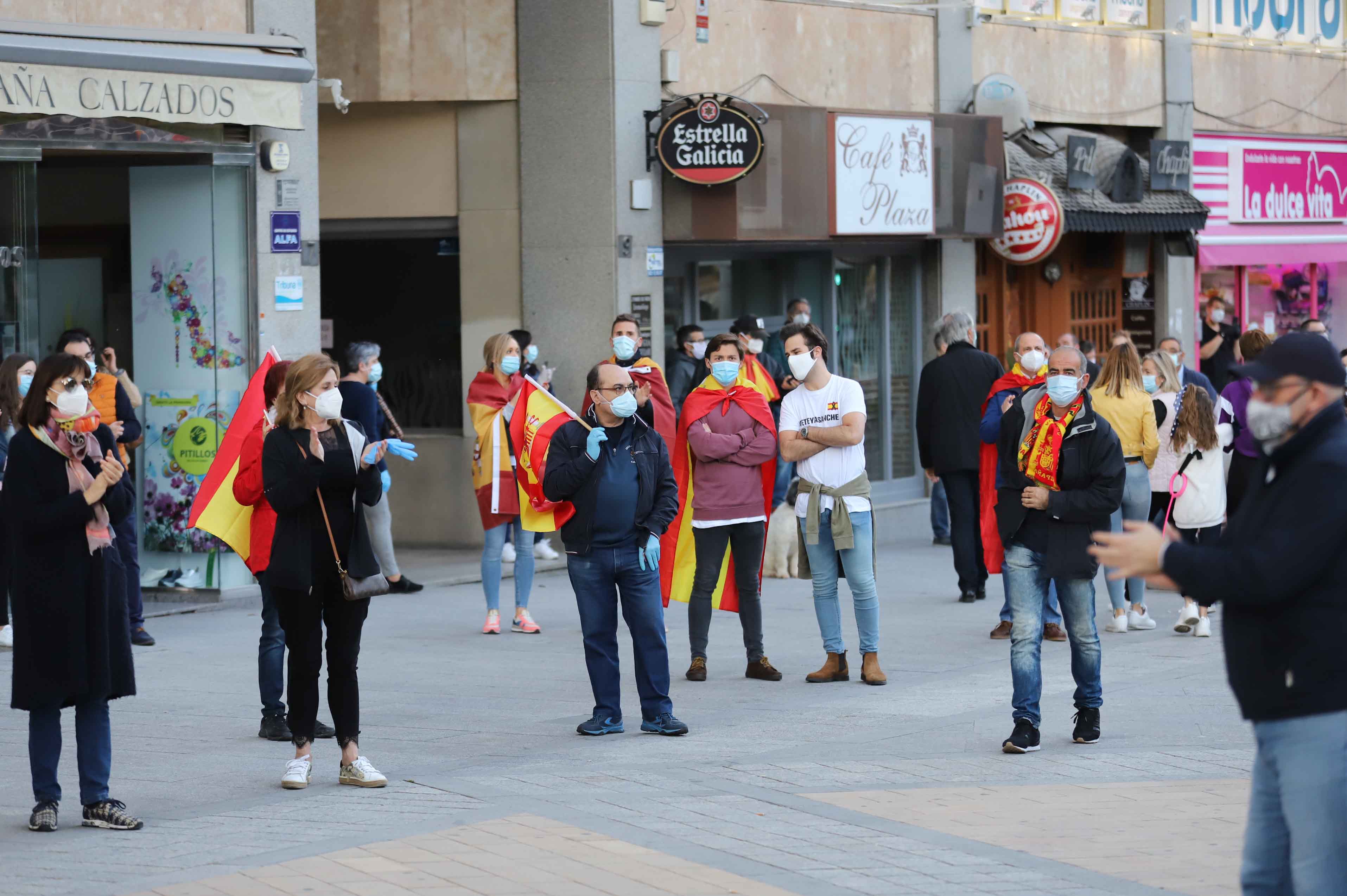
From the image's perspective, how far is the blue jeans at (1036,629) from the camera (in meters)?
8.18

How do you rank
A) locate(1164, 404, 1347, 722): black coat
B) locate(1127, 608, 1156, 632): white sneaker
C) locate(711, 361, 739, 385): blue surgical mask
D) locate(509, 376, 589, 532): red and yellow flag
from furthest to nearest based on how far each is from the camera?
locate(1127, 608, 1156, 632): white sneaker < locate(711, 361, 739, 385): blue surgical mask < locate(509, 376, 589, 532): red and yellow flag < locate(1164, 404, 1347, 722): black coat

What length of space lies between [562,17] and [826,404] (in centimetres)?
655

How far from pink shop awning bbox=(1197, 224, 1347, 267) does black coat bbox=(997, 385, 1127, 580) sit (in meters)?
14.3

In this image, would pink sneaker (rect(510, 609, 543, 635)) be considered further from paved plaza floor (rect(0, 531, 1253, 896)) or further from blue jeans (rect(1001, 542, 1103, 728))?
blue jeans (rect(1001, 542, 1103, 728))

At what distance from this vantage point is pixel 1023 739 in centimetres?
816

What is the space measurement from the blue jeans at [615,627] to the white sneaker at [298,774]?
1.54 m

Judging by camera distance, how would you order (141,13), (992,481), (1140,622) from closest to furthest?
(992,481)
(1140,622)
(141,13)

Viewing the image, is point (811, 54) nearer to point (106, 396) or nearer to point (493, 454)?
point (493, 454)

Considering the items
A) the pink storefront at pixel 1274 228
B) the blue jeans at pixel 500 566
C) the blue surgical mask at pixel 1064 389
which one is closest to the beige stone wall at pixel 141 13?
the blue jeans at pixel 500 566

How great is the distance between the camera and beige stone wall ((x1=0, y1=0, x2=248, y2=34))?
1187 centimetres

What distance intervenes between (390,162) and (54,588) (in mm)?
9694

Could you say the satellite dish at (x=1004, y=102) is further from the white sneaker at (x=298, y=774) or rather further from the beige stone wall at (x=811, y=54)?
the white sneaker at (x=298, y=774)

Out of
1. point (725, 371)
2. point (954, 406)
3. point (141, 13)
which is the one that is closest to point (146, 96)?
point (141, 13)

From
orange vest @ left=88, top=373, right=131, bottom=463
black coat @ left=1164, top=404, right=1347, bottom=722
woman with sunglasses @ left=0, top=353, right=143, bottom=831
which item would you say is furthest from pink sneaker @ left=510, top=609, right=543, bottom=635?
black coat @ left=1164, top=404, right=1347, bottom=722
